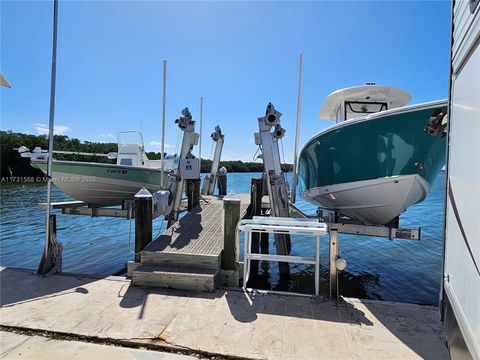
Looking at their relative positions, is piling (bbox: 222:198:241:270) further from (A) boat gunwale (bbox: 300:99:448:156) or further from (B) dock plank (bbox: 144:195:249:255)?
(A) boat gunwale (bbox: 300:99:448:156)

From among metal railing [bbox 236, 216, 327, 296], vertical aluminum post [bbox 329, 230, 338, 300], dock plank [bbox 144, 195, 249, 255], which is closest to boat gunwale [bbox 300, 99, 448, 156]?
metal railing [bbox 236, 216, 327, 296]

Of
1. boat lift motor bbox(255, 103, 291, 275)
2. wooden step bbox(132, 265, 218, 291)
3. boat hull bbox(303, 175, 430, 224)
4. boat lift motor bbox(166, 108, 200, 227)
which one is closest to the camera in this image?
wooden step bbox(132, 265, 218, 291)

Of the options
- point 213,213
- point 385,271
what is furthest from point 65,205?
point 385,271

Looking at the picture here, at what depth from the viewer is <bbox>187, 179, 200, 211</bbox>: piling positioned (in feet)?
29.2

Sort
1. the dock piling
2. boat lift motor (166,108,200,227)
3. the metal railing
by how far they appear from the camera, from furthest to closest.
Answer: boat lift motor (166,108,200,227) < the metal railing < the dock piling

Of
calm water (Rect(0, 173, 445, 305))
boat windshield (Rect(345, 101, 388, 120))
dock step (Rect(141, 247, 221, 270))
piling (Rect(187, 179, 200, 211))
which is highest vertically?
boat windshield (Rect(345, 101, 388, 120))

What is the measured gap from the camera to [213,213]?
8.23 meters

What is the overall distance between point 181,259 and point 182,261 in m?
0.04

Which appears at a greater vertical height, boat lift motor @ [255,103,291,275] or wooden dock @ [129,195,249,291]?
boat lift motor @ [255,103,291,275]

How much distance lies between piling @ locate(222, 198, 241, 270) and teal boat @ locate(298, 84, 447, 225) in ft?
9.61

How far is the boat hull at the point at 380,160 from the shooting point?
5910 millimetres

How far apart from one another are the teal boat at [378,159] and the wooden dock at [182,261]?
2818mm

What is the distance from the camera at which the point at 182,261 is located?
17.8 feet

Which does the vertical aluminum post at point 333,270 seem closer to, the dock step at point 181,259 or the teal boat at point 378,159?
the dock step at point 181,259
